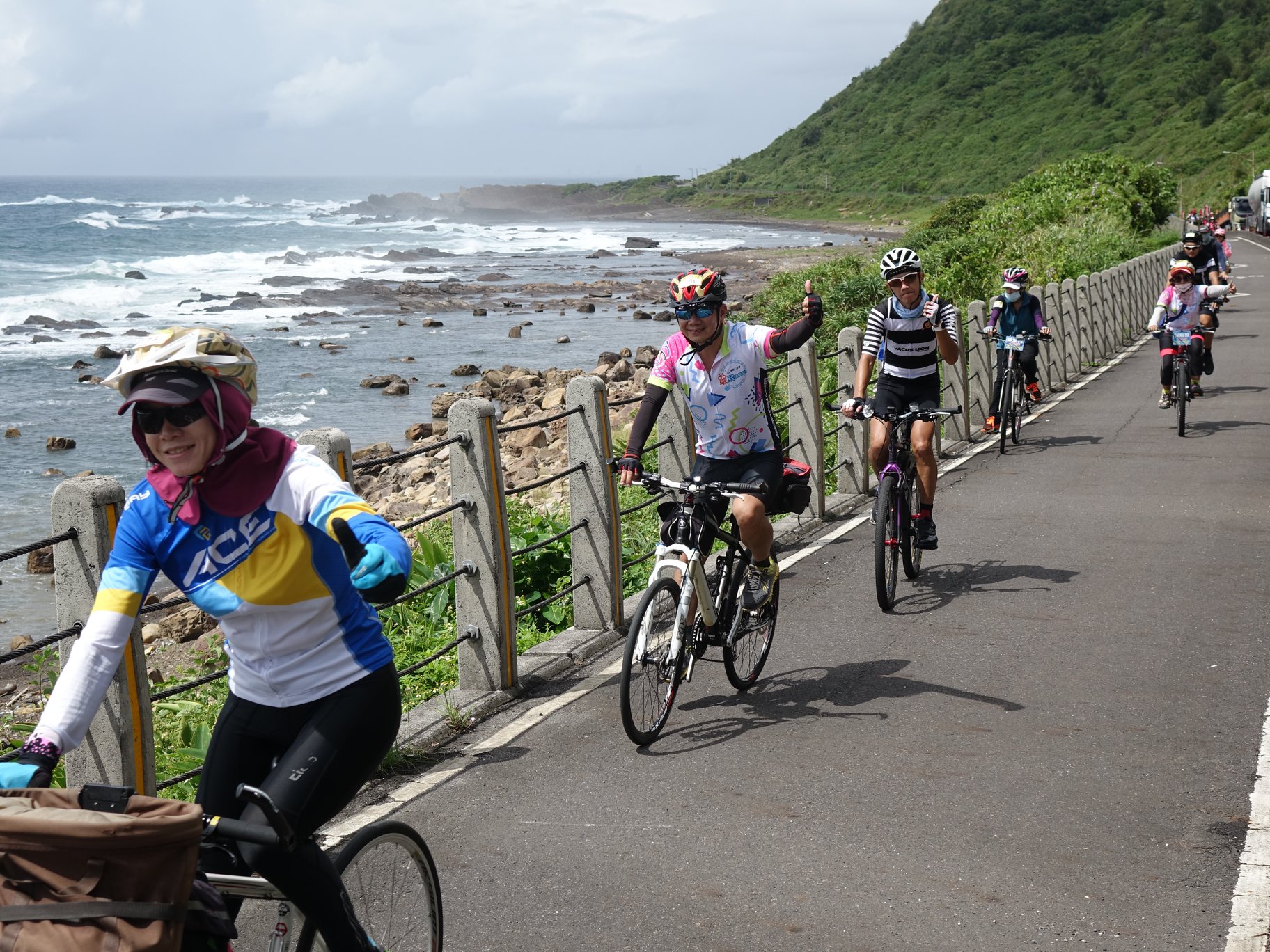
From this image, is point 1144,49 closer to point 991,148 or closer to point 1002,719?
point 991,148

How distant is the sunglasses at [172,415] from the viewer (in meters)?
3.32

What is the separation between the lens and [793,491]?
7.52 metres

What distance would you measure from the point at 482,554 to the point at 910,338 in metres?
4.01

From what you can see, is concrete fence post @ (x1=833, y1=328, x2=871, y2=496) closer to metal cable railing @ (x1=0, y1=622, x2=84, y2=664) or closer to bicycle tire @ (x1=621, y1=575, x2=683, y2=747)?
bicycle tire @ (x1=621, y1=575, x2=683, y2=747)

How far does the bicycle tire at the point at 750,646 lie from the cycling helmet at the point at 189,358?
14.0ft

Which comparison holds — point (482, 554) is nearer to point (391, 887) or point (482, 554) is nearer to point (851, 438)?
point (391, 887)

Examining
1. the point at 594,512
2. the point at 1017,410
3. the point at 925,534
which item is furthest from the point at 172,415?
the point at 1017,410

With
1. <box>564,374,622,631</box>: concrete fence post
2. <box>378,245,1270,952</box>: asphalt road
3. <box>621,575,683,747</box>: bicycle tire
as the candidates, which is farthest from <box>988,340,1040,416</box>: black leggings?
<box>621,575,683,747</box>: bicycle tire

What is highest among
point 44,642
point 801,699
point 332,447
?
point 332,447

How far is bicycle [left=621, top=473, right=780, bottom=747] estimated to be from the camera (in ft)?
21.6

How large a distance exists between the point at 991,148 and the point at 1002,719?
13896 centimetres

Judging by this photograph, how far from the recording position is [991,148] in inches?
5433

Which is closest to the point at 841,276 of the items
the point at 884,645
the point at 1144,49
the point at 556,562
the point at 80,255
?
the point at 556,562

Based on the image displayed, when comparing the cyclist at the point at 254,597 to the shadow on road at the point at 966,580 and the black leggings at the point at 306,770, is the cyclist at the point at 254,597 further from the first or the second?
the shadow on road at the point at 966,580
